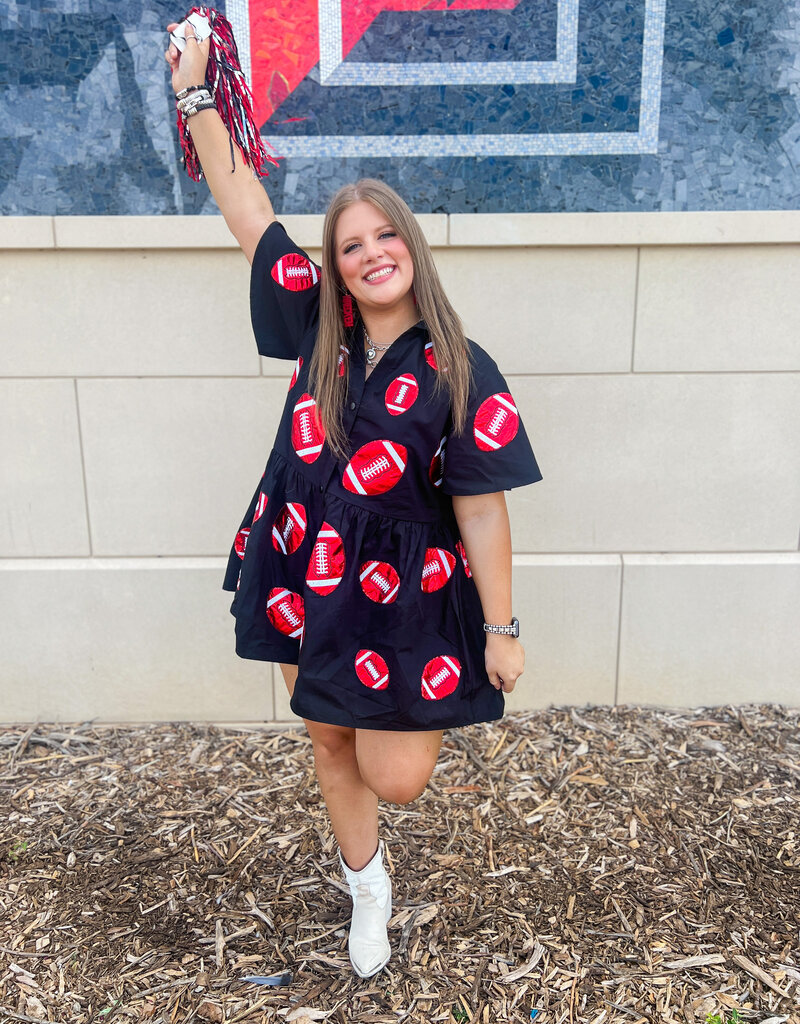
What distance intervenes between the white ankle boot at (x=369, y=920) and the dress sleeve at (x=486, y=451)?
3.45 ft

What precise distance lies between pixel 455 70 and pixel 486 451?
1780mm

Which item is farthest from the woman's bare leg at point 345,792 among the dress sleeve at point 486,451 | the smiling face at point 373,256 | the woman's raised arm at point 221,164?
the woman's raised arm at point 221,164

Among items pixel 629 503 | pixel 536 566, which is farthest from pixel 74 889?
pixel 629 503

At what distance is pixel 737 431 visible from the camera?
128 inches

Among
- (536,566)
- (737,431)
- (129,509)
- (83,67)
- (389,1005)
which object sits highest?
(83,67)

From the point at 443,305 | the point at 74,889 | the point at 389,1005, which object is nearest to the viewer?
the point at 443,305

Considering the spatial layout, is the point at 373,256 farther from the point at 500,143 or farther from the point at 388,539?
the point at 500,143

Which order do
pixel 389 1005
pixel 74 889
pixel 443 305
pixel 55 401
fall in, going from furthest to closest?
pixel 55 401, pixel 74 889, pixel 389 1005, pixel 443 305

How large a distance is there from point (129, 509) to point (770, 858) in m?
2.56

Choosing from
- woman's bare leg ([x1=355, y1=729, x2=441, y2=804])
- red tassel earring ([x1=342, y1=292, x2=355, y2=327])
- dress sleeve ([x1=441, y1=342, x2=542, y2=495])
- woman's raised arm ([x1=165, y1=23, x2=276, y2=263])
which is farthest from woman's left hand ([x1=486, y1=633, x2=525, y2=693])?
woman's raised arm ([x1=165, y1=23, x2=276, y2=263])

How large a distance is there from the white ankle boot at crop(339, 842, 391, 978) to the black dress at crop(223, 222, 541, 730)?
1.77 ft

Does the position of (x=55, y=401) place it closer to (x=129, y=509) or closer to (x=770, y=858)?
(x=129, y=509)

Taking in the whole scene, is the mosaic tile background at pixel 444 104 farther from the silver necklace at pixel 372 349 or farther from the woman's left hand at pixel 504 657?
the woman's left hand at pixel 504 657

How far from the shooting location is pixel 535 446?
3.22 meters
